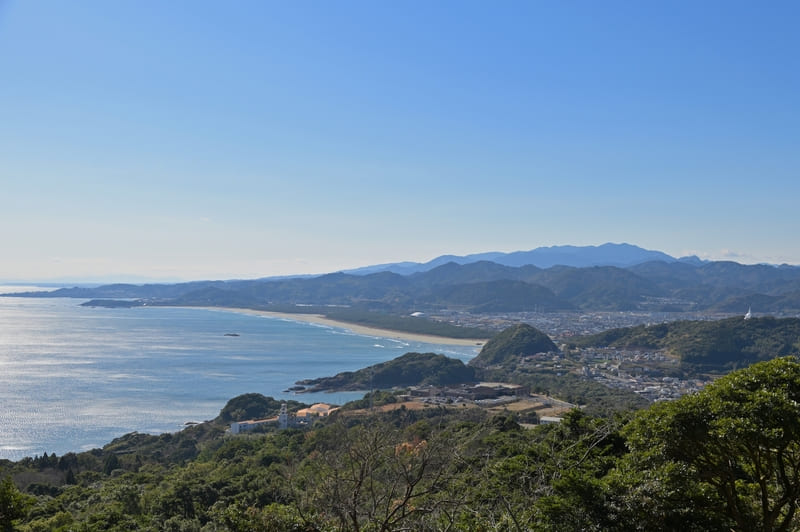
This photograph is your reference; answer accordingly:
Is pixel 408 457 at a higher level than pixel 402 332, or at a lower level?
higher

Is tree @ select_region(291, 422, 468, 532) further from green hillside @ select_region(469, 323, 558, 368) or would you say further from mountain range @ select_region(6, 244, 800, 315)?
mountain range @ select_region(6, 244, 800, 315)

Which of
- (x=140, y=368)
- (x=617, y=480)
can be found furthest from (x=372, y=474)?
(x=140, y=368)

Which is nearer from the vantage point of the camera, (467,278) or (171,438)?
(171,438)

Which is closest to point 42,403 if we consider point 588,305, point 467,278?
point 588,305

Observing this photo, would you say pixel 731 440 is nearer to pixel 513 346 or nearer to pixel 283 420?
pixel 283 420

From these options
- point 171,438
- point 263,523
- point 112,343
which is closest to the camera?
point 263,523

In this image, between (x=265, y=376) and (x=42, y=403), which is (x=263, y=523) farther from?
(x=265, y=376)
